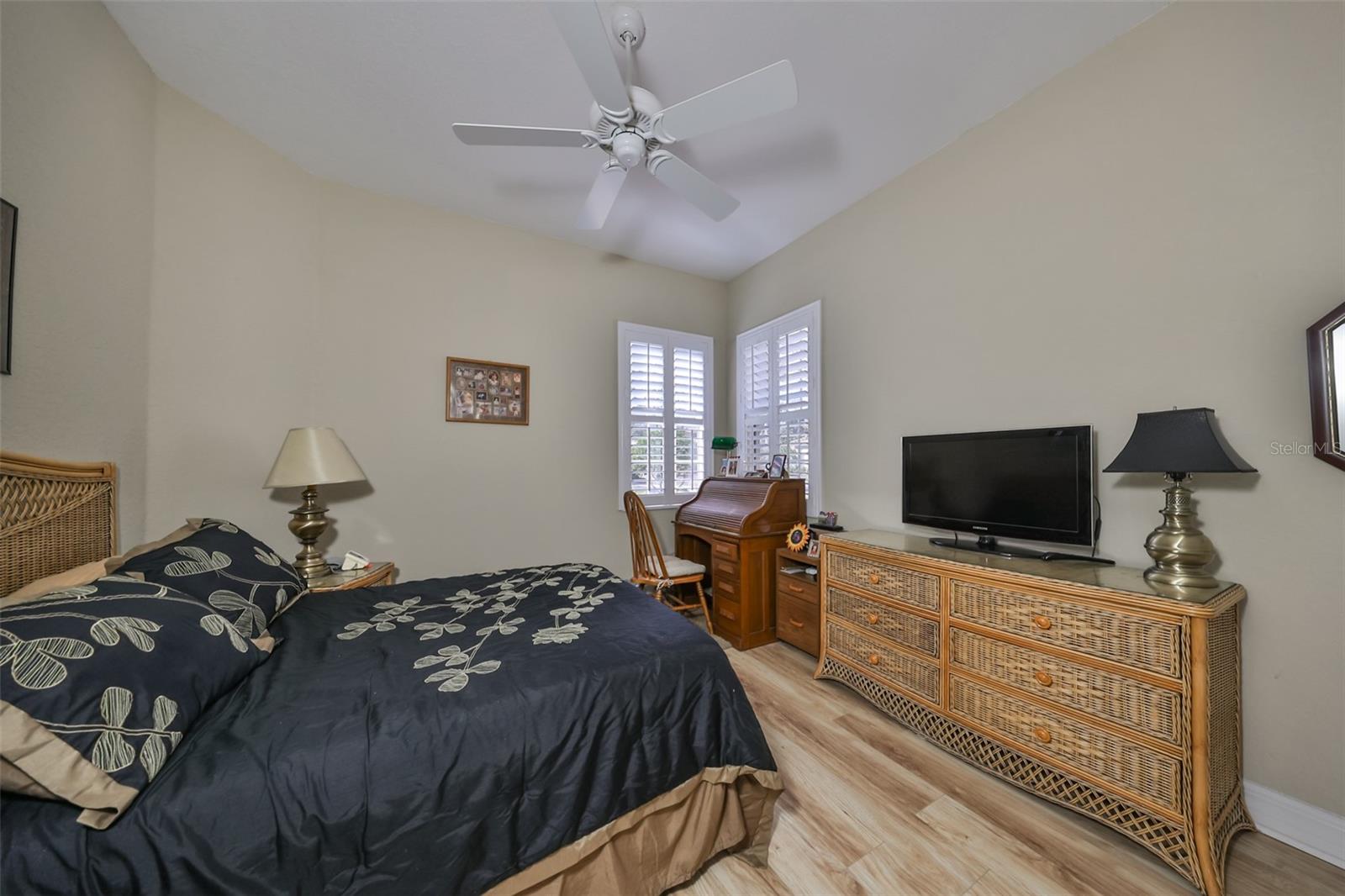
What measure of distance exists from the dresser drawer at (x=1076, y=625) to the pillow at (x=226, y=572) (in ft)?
7.97

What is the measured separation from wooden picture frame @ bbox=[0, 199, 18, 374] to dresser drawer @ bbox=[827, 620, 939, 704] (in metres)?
3.18

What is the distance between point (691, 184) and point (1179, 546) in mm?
2176

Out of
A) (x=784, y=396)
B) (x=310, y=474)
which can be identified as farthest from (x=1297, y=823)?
(x=310, y=474)

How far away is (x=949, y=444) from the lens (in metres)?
2.29

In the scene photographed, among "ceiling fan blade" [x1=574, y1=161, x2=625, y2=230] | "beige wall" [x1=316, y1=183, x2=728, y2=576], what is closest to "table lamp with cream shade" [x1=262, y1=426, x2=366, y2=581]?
"beige wall" [x1=316, y1=183, x2=728, y2=576]

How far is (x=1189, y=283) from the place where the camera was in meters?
1.66

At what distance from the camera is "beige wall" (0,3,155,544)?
55.1 inches

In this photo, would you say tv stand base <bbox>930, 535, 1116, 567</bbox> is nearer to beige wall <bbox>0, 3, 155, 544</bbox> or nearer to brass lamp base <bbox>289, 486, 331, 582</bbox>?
brass lamp base <bbox>289, 486, 331, 582</bbox>

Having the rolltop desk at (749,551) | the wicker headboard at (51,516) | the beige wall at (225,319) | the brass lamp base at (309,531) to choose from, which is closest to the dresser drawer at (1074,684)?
the rolltop desk at (749,551)

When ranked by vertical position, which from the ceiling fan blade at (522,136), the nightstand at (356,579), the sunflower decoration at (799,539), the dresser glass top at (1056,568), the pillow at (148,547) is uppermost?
the ceiling fan blade at (522,136)

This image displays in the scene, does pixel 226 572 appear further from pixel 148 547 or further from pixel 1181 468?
pixel 1181 468

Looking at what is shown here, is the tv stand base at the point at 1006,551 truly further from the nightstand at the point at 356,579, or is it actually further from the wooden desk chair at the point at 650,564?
the nightstand at the point at 356,579

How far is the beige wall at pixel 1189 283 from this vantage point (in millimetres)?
1427

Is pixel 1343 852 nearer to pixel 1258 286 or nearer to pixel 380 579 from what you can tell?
pixel 1258 286
